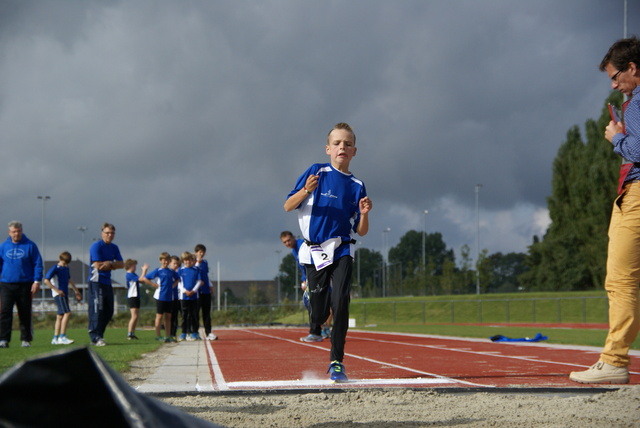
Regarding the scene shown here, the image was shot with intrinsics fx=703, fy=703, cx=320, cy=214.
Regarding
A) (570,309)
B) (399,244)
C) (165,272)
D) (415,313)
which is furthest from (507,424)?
(399,244)

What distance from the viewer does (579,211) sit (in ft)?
201

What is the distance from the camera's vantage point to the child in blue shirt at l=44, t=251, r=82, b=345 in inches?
568

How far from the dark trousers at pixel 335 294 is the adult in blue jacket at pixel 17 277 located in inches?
311

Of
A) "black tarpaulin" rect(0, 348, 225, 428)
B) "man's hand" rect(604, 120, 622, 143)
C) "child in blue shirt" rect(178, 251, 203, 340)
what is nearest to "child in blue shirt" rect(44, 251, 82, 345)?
"child in blue shirt" rect(178, 251, 203, 340)

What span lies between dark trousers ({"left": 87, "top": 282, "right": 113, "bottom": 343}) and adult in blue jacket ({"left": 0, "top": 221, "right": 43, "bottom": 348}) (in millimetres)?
952

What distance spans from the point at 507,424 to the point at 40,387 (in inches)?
112

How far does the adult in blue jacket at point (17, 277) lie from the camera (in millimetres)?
12359

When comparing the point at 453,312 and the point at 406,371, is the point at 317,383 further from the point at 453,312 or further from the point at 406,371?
the point at 453,312

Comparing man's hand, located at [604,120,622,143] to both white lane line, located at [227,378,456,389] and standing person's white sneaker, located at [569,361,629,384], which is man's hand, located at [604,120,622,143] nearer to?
standing person's white sneaker, located at [569,361,629,384]

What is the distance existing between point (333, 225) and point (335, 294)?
1.88 ft

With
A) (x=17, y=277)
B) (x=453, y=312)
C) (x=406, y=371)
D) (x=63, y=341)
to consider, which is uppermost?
(x=17, y=277)

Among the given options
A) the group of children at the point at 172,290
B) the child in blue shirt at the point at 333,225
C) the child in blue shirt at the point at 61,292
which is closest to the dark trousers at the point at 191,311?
the group of children at the point at 172,290

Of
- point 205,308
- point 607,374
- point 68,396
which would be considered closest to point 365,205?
point 607,374

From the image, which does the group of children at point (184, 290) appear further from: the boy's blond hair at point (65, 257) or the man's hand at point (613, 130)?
the man's hand at point (613, 130)
